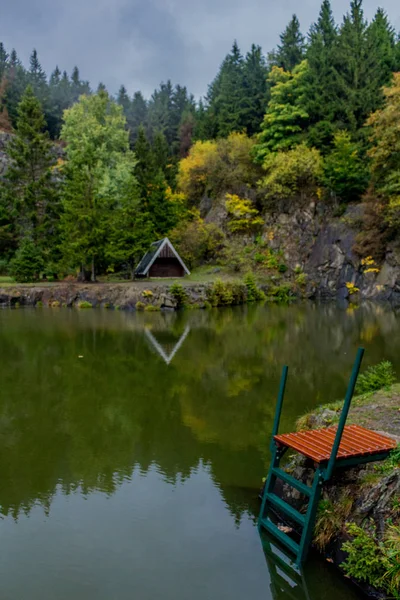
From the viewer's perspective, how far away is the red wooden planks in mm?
4910

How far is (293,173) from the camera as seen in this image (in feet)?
117

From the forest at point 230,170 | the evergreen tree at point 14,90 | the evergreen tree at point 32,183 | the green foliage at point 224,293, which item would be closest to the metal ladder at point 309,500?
the green foliage at point 224,293

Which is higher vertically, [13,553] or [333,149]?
[333,149]

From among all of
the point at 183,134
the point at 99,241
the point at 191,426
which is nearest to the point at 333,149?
the point at 99,241

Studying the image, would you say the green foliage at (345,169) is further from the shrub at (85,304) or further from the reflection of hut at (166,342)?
the reflection of hut at (166,342)

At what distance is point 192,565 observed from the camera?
467cm

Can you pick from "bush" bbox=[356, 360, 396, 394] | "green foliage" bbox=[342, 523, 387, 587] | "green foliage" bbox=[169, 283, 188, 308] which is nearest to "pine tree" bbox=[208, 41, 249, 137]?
"green foliage" bbox=[169, 283, 188, 308]

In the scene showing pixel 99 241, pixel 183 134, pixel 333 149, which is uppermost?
pixel 183 134

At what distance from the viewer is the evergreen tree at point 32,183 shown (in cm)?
3469

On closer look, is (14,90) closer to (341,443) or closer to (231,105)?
(231,105)

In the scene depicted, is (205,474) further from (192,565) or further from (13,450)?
(13,450)

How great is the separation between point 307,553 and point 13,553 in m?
3.01

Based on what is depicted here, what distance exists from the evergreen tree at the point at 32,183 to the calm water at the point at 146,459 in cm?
1989

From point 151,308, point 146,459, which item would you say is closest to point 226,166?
point 151,308
